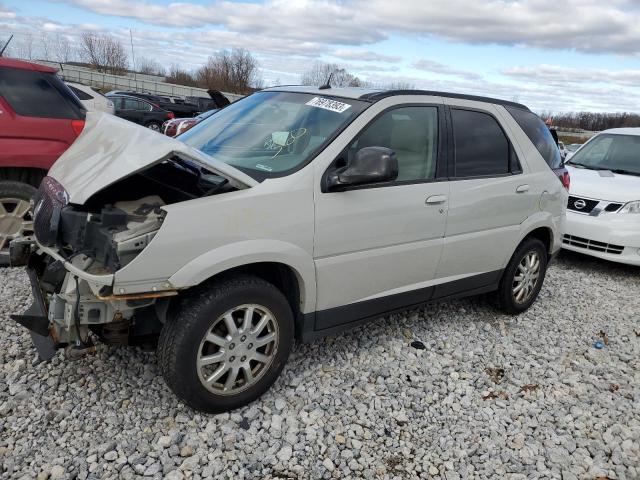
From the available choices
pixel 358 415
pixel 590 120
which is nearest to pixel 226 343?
pixel 358 415

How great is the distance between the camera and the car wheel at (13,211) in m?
4.95

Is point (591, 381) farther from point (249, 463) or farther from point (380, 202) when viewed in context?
point (249, 463)

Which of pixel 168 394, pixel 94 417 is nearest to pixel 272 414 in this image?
pixel 168 394

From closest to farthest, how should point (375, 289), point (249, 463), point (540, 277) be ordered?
point (249, 463), point (375, 289), point (540, 277)

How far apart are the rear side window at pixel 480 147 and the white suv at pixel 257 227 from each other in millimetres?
17

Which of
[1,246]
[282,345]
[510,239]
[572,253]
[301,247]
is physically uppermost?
[301,247]

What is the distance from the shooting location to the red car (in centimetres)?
494

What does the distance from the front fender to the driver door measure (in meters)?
0.08

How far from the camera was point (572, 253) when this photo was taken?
7531 mm

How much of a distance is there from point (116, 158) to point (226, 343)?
1.20 metres

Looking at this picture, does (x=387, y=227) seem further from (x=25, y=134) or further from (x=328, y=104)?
(x=25, y=134)

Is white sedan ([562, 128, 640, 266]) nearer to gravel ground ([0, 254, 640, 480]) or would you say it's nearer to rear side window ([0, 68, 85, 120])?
gravel ground ([0, 254, 640, 480])

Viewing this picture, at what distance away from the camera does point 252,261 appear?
9.42 ft

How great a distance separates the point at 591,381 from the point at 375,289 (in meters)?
1.85
